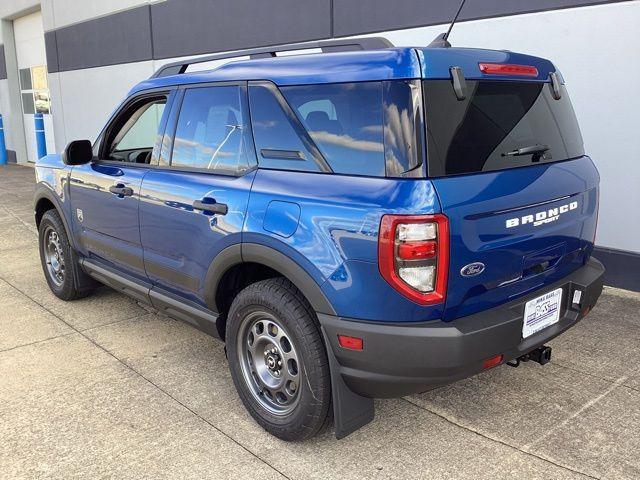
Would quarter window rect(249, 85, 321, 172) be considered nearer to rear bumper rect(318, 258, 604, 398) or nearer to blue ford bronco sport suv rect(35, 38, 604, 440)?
blue ford bronco sport suv rect(35, 38, 604, 440)

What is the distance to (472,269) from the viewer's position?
7.89 ft

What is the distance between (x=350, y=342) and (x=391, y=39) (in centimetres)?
499

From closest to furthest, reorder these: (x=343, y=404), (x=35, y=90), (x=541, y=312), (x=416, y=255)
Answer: (x=416, y=255) → (x=343, y=404) → (x=541, y=312) → (x=35, y=90)

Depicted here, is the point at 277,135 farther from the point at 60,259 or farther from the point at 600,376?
the point at 60,259

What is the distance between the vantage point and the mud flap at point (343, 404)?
2572mm

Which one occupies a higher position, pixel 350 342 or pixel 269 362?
pixel 350 342

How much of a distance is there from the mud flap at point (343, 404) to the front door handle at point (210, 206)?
87cm

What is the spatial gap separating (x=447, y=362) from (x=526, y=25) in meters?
4.11

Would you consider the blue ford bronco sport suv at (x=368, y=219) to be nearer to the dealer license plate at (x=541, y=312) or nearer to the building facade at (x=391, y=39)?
the dealer license plate at (x=541, y=312)

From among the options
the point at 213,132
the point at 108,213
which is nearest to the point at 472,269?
the point at 213,132

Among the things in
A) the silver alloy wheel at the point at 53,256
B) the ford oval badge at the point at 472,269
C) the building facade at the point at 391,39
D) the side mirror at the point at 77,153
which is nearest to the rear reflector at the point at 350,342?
the ford oval badge at the point at 472,269

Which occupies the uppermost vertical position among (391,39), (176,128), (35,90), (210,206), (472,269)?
(391,39)

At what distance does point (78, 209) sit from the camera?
4430 mm

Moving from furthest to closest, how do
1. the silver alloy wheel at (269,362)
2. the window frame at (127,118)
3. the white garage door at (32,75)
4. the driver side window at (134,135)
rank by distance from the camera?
1. the white garage door at (32,75)
2. the driver side window at (134,135)
3. the window frame at (127,118)
4. the silver alloy wheel at (269,362)
